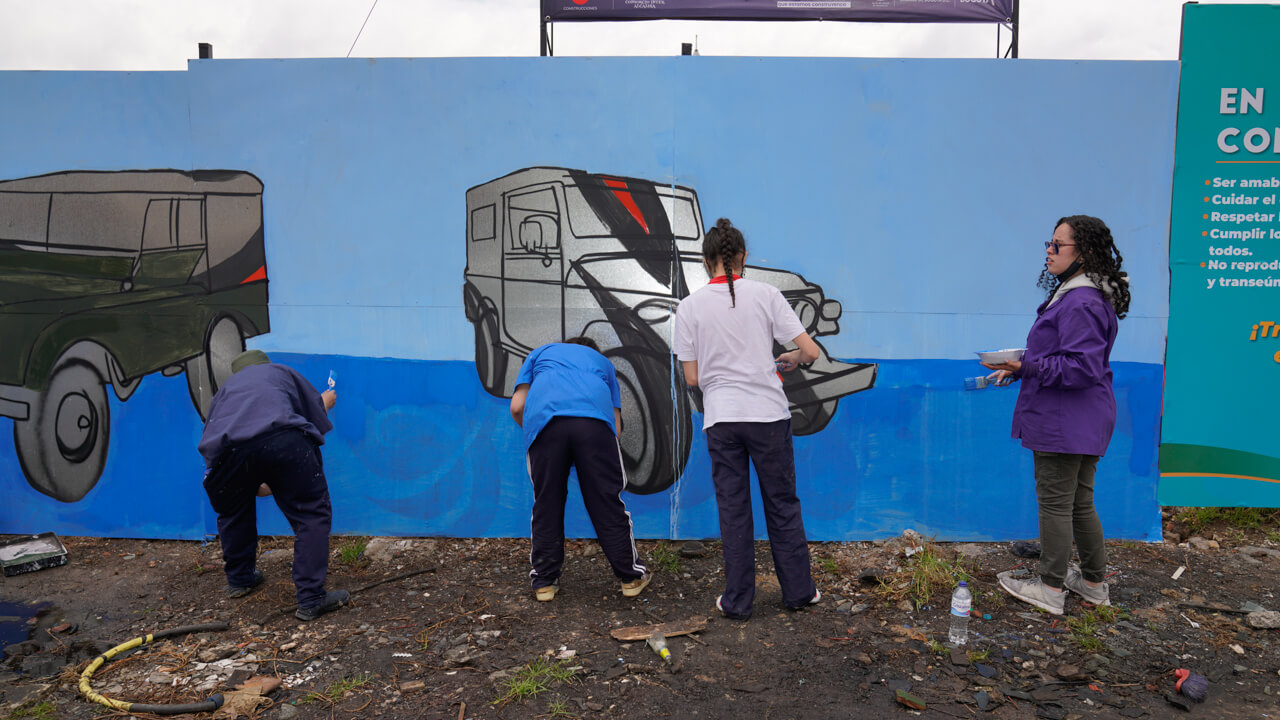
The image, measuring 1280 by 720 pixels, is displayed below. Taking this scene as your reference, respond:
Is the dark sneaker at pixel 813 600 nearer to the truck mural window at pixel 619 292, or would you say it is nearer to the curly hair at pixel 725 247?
the truck mural window at pixel 619 292

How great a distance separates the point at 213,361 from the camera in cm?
439

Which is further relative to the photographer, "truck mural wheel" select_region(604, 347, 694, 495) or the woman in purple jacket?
"truck mural wheel" select_region(604, 347, 694, 495)

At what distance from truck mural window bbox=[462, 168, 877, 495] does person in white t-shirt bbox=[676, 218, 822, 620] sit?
0.88 metres

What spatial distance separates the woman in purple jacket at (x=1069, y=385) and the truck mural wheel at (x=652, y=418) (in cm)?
178

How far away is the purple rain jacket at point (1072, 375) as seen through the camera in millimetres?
3062

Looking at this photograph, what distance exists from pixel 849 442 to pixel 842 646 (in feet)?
4.65

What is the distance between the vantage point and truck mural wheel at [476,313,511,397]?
4.27 meters

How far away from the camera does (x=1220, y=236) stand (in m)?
4.09

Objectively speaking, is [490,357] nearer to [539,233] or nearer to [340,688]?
[539,233]

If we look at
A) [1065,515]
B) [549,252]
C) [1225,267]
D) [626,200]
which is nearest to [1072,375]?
[1065,515]

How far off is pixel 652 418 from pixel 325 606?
200cm

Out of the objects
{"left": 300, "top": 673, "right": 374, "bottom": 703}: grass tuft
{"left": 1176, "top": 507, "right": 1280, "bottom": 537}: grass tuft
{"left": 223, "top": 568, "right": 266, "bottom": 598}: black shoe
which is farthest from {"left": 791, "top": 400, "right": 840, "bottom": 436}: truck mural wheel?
{"left": 223, "top": 568, "right": 266, "bottom": 598}: black shoe

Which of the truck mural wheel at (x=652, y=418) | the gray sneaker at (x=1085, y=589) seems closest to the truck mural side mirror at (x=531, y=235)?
the truck mural wheel at (x=652, y=418)

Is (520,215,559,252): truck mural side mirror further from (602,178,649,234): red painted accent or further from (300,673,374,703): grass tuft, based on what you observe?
(300,673,374,703): grass tuft
